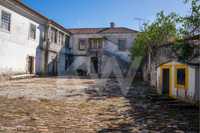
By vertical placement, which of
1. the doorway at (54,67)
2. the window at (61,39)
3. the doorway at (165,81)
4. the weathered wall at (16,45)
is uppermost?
the window at (61,39)

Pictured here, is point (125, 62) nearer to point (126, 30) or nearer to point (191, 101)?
point (126, 30)

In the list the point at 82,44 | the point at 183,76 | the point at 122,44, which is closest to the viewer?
the point at 183,76

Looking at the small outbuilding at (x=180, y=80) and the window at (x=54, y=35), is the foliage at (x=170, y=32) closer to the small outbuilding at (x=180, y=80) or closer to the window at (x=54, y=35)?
the small outbuilding at (x=180, y=80)

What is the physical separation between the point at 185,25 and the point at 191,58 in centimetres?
174

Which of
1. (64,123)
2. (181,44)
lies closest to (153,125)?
(64,123)

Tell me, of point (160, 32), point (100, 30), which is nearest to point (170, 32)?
point (160, 32)

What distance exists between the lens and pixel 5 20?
18281 mm

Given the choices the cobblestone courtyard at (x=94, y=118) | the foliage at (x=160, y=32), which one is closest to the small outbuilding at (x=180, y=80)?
the cobblestone courtyard at (x=94, y=118)

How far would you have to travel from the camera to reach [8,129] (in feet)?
17.8

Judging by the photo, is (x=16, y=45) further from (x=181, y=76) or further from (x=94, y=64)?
(x=94, y=64)

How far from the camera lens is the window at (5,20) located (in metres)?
17.9

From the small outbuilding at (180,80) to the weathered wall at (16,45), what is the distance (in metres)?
11.4

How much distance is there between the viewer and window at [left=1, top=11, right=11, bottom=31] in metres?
17.9

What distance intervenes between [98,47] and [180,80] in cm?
2283
